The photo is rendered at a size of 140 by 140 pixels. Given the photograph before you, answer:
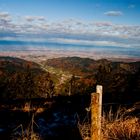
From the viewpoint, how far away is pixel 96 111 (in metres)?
5.74

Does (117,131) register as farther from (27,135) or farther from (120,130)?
(27,135)

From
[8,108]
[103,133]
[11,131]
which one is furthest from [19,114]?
[103,133]

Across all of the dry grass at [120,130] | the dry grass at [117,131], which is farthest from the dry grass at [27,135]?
the dry grass at [120,130]

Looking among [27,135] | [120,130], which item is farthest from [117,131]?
[27,135]

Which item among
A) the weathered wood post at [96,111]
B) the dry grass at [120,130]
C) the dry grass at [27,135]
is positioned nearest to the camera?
the weathered wood post at [96,111]

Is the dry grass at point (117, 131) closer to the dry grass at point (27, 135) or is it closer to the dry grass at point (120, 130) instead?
the dry grass at point (120, 130)

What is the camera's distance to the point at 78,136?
327 inches

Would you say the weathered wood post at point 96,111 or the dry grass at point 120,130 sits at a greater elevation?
the weathered wood post at point 96,111

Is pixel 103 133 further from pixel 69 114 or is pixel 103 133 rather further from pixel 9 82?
pixel 9 82

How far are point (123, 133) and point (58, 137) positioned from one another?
2106mm

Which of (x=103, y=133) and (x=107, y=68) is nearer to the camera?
(x=103, y=133)

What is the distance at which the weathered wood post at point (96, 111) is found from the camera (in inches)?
223

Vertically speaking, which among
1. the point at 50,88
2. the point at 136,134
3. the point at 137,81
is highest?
the point at 136,134

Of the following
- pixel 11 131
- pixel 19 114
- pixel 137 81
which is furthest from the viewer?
pixel 137 81
